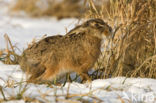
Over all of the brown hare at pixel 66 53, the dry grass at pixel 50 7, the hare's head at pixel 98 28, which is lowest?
the brown hare at pixel 66 53

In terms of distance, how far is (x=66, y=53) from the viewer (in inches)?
137

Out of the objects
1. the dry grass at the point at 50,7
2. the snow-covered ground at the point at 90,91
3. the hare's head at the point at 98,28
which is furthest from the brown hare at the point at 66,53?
the dry grass at the point at 50,7

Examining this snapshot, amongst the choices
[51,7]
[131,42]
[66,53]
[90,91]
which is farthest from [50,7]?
[90,91]

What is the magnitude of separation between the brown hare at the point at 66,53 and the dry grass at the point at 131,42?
28 cm

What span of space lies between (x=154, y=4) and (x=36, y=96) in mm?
2130

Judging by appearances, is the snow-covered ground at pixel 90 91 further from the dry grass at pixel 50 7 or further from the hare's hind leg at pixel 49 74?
the dry grass at pixel 50 7

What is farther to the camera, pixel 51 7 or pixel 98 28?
pixel 51 7

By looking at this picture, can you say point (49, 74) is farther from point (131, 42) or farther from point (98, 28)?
point (131, 42)

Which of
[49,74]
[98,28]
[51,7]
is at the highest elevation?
[51,7]

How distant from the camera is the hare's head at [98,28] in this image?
139 inches

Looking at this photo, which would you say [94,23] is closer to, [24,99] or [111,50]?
[111,50]

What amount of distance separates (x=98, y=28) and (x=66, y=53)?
45 cm

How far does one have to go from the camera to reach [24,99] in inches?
105

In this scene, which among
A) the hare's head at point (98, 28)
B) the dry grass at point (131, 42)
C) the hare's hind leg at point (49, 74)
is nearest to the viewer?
the hare's hind leg at point (49, 74)
